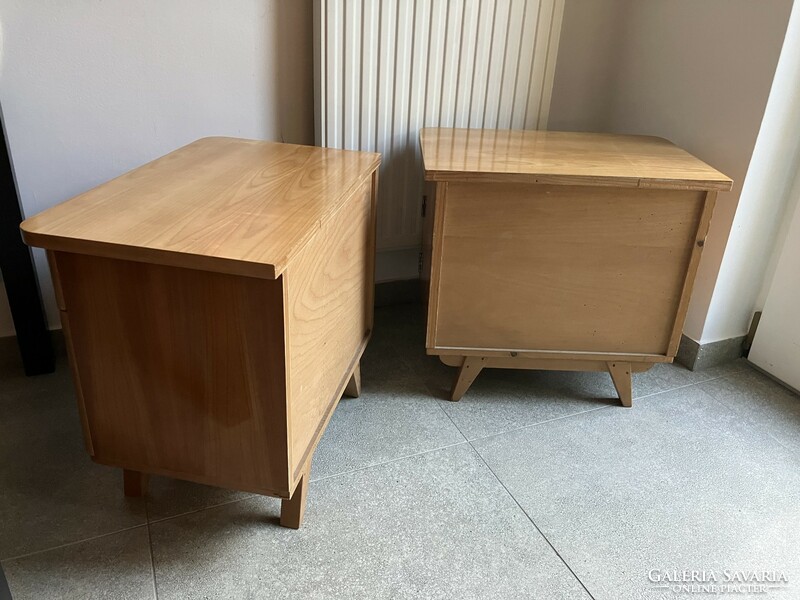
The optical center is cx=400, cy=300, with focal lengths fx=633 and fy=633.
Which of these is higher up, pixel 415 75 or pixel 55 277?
pixel 415 75

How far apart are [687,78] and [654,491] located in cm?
96

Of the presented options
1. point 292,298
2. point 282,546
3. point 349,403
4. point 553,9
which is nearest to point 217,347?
point 292,298

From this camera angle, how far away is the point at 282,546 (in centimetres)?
101

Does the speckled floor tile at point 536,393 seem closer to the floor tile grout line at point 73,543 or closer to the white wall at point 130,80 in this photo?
the floor tile grout line at point 73,543

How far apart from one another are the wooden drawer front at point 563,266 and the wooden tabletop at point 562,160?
28 millimetres

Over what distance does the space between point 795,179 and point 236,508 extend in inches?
54.4

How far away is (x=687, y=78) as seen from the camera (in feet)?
4.92

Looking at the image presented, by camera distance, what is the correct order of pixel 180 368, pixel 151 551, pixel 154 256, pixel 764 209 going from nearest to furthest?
1. pixel 154 256
2. pixel 180 368
3. pixel 151 551
4. pixel 764 209

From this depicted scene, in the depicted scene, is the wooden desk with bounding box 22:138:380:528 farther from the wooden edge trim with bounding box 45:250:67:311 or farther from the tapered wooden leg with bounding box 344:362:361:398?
the tapered wooden leg with bounding box 344:362:361:398

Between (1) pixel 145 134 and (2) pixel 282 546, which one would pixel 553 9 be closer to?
(1) pixel 145 134

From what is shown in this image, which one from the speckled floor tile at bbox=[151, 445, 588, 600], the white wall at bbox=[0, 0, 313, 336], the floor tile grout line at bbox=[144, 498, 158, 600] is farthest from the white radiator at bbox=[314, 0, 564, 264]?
the floor tile grout line at bbox=[144, 498, 158, 600]

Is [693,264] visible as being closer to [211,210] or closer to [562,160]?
[562,160]

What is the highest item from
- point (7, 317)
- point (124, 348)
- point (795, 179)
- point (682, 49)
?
point (682, 49)

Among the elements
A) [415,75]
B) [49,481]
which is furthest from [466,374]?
[49,481]
